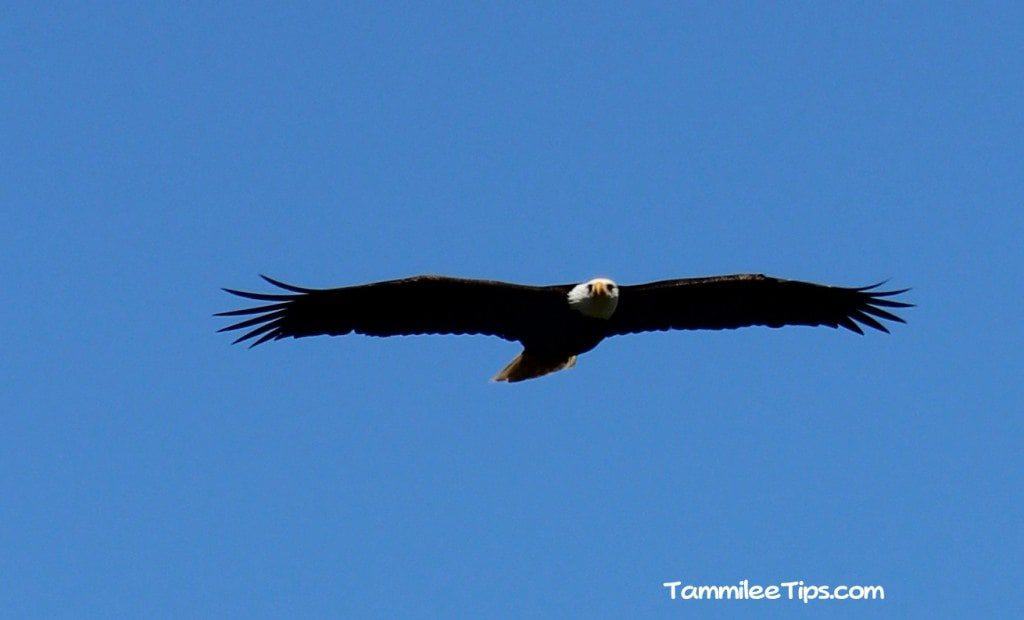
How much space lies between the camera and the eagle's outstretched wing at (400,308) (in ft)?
53.6

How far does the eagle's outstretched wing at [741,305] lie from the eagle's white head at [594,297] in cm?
36

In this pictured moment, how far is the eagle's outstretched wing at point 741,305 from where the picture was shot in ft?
55.9

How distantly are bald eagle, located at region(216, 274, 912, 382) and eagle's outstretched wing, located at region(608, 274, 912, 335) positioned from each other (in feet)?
0.04

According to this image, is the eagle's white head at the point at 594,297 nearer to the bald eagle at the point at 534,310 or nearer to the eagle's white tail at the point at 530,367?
the bald eagle at the point at 534,310

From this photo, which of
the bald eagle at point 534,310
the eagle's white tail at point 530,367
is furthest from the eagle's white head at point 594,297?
the eagle's white tail at point 530,367

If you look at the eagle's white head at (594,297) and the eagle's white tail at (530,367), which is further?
the eagle's white tail at (530,367)

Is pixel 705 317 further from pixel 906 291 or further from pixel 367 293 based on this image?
pixel 367 293

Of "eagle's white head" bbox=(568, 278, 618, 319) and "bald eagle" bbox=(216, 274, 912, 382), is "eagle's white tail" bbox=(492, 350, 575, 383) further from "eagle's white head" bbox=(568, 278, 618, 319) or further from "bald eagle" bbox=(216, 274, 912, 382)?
"eagle's white head" bbox=(568, 278, 618, 319)

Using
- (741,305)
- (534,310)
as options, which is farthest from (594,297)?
(741,305)

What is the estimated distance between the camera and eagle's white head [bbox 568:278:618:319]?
1644cm

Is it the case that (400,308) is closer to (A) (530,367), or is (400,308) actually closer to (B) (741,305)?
(A) (530,367)

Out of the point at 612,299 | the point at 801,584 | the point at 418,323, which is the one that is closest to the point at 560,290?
the point at 612,299

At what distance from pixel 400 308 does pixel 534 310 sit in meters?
1.47

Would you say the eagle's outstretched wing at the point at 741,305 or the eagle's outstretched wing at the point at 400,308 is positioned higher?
the eagle's outstretched wing at the point at 741,305
